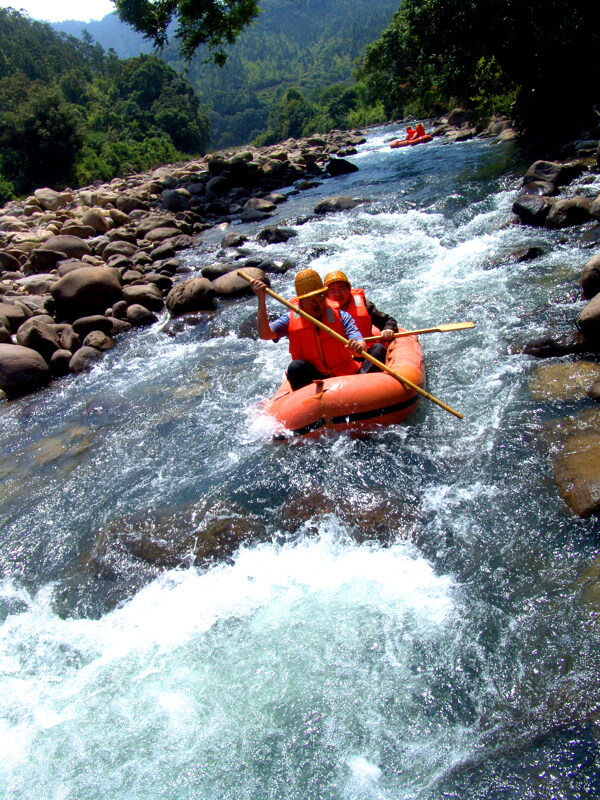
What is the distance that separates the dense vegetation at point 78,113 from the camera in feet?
90.1

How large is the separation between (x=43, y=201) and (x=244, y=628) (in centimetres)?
2035

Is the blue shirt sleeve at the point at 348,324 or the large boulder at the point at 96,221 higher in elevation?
the large boulder at the point at 96,221

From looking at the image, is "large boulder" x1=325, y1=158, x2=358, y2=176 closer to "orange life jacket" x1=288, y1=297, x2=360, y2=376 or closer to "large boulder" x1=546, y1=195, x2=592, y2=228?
"large boulder" x1=546, y1=195, x2=592, y2=228

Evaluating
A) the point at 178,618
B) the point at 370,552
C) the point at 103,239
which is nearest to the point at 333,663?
the point at 370,552

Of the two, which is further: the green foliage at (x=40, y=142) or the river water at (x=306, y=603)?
the green foliage at (x=40, y=142)

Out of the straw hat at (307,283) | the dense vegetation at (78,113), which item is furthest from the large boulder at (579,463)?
the dense vegetation at (78,113)

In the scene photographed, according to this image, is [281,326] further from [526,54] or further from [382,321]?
[526,54]

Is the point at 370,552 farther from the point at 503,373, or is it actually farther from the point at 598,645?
the point at 503,373

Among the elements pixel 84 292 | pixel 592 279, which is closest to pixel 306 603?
pixel 592 279

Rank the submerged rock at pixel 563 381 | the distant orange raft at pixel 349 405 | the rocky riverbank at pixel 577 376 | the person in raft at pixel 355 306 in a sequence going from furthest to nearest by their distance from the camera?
the person in raft at pixel 355 306
the distant orange raft at pixel 349 405
the submerged rock at pixel 563 381
the rocky riverbank at pixel 577 376

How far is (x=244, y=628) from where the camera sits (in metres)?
3.17

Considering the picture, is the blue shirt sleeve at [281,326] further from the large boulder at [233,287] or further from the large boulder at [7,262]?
the large boulder at [7,262]

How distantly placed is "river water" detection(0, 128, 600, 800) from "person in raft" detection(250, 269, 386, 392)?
2.34 ft

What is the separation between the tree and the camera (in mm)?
17859
